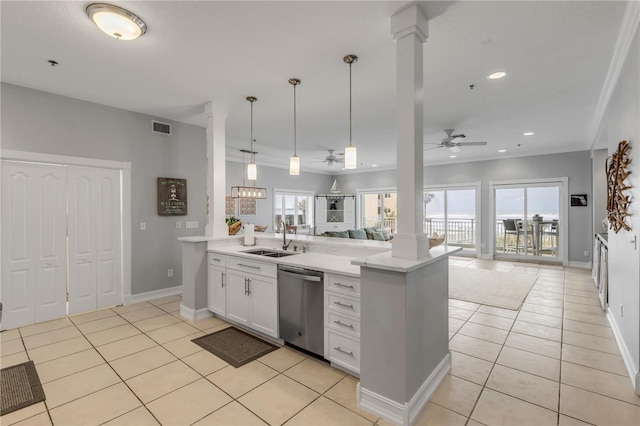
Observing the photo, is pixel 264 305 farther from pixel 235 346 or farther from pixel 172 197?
pixel 172 197

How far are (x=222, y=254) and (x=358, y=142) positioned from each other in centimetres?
403

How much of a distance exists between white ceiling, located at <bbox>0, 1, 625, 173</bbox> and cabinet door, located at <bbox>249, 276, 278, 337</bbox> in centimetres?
228

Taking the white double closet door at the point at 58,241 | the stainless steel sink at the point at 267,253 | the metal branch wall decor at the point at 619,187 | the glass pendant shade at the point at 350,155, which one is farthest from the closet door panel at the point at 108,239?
the metal branch wall decor at the point at 619,187

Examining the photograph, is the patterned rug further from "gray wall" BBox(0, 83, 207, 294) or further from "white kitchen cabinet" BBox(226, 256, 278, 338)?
"gray wall" BBox(0, 83, 207, 294)

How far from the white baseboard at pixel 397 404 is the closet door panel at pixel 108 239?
154 inches

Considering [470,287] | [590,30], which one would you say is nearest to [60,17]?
[590,30]

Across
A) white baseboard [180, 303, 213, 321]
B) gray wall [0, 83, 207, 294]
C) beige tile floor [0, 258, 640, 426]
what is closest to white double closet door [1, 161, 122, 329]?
gray wall [0, 83, 207, 294]

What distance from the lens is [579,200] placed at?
7.07m

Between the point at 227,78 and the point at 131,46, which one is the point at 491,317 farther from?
the point at 131,46

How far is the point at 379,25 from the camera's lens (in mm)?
2451

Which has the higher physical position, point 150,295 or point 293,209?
point 293,209

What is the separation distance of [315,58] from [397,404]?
300 centimetres

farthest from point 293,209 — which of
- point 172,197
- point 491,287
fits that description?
point 491,287

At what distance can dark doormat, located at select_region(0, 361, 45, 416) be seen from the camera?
7.30 ft
